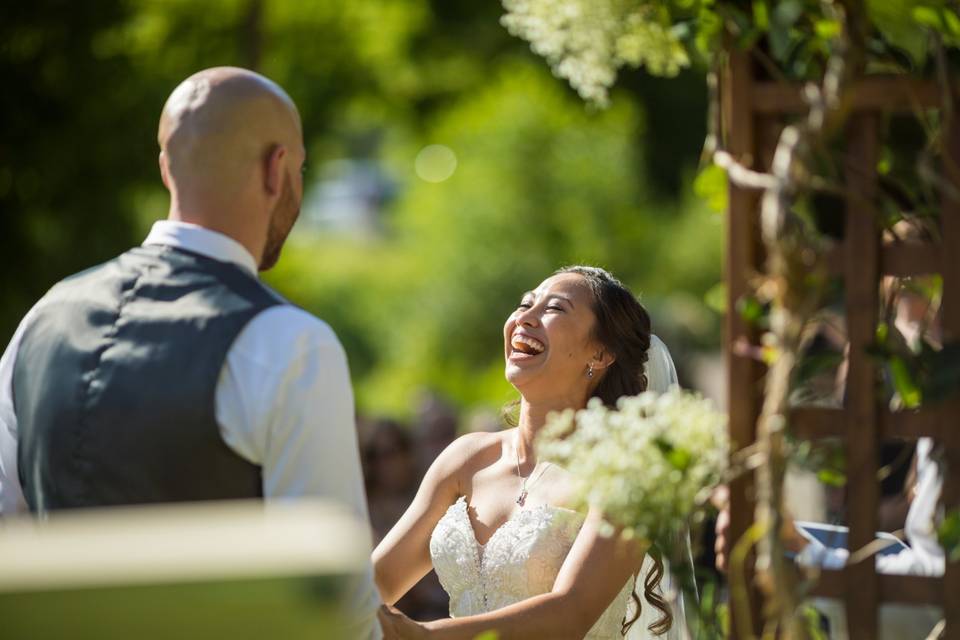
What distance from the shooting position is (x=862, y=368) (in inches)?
81.9

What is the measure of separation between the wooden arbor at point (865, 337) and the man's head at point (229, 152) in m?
0.82

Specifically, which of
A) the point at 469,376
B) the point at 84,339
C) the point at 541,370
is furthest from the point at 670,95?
the point at 84,339

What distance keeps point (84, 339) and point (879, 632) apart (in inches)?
56.7

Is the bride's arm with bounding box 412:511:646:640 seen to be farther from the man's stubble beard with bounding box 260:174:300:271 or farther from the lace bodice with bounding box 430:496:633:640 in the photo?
the man's stubble beard with bounding box 260:174:300:271


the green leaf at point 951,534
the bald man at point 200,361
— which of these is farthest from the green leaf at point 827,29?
the bald man at point 200,361

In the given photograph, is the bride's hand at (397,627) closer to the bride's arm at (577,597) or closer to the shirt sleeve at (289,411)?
the bride's arm at (577,597)

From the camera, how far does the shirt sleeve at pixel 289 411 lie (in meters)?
2.13

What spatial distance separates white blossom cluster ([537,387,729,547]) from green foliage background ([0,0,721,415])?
6317 mm

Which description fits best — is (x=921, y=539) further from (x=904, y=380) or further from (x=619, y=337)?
(x=904, y=380)

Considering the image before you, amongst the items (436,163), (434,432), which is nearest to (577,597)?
(434,432)

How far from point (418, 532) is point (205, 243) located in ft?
4.83

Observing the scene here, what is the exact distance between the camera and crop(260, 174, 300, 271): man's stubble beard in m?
2.33

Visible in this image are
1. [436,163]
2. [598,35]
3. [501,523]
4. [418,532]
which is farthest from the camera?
[436,163]

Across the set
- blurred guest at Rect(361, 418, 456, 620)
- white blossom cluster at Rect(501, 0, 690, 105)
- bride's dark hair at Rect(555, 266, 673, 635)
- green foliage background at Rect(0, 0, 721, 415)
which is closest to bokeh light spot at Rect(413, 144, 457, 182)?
green foliage background at Rect(0, 0, 721, 415)
